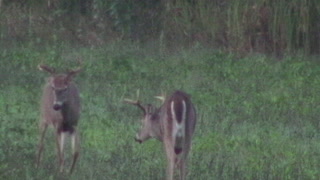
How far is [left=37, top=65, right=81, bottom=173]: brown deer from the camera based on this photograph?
12.3m

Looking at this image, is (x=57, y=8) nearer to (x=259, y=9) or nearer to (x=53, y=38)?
(x=53, y=38)

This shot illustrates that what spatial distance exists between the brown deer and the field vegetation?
25cm

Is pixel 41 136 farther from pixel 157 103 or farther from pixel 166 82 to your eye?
pixel 166 82

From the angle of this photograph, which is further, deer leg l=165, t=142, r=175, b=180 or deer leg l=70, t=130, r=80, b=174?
deer leg l=70, t=130, r=80, b=174

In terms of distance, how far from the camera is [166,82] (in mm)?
18938

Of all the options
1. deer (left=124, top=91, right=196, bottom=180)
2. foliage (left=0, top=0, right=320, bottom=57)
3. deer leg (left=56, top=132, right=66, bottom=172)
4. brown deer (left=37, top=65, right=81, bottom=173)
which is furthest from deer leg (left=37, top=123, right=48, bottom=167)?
foliage (left=0, top=0, right=320, bottom=57)

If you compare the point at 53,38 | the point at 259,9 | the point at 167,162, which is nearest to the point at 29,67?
the point at 53,38

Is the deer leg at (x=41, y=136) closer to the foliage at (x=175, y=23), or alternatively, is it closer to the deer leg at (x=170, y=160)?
the deer leg at (x=170, y=160)

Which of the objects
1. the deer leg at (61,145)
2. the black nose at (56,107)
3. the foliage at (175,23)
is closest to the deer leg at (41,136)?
the deer leg at (61,145)

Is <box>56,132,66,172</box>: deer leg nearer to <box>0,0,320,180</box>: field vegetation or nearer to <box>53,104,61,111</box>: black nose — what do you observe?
<box>0,0,320,180</box>: field vegetation

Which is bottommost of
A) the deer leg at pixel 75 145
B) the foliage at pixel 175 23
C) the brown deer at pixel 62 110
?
the deer leg at pixel 75 145

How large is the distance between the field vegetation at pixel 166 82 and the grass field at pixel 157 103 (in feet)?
0.06

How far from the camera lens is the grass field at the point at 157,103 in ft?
41.3

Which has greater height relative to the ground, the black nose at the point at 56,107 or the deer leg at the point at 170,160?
the black nose at the point at 56,107
